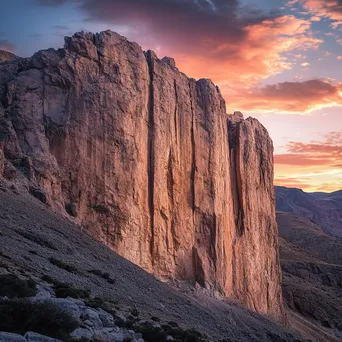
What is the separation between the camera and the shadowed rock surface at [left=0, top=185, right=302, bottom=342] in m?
24.4

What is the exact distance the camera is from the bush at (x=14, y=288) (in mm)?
16578

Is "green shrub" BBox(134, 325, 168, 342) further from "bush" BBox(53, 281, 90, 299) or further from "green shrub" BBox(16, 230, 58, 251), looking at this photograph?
"green shrub" BBox(16, 230, 58, 251)

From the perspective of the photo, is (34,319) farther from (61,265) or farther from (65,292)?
(61,265)

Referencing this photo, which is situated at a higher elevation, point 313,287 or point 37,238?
point 37,238

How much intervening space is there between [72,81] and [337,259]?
10032 centimetres

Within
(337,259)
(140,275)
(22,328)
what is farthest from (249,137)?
(337,259)

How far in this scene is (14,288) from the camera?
17.1 m

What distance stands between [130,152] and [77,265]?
15.9 metres

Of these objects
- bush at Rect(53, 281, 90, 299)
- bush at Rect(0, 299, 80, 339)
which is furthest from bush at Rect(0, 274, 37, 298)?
bush at Rect(0, 299, 80, 339)

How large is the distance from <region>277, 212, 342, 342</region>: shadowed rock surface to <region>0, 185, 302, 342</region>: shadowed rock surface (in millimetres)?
33438

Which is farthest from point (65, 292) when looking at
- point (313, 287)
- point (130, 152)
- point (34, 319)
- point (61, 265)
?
point (313, 287)

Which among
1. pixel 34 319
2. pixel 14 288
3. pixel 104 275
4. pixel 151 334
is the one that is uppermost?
pixel 14 288

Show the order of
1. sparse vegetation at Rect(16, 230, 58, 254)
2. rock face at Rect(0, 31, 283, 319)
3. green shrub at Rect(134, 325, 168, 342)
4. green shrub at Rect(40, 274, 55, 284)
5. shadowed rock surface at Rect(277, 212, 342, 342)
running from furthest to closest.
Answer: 1. shadowed rock surface at Rect(277, 212, 342, 342)
2. rock face at Rect(0, 31, 283, 319)
3. sparse vegetation at Rect(16, 230, 58, 254)
4. green shrub at Rect(40, 274, 55, 284)
5. green shrub at Rect(134, 325, 168, 342)

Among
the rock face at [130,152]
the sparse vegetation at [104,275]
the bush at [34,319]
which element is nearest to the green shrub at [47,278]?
the sparse vegetation at [104,275]
